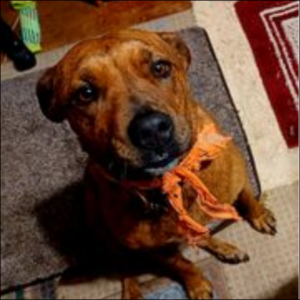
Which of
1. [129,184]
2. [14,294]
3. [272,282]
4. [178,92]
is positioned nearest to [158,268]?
[272,282]

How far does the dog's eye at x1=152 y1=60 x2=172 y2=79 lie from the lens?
127cm

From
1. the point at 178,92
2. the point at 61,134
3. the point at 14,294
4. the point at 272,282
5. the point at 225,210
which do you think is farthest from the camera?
the point at 61,134

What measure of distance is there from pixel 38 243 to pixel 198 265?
1.59 feet

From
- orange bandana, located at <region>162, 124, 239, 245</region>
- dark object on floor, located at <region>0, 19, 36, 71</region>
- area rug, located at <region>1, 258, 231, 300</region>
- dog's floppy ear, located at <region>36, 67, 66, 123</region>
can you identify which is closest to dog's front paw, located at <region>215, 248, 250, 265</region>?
area rug, located at <region>1, 258, 231, 300</region>

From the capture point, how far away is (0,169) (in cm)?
202

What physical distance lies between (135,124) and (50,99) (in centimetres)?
34

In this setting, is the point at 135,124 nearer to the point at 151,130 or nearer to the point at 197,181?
the point at 151,130

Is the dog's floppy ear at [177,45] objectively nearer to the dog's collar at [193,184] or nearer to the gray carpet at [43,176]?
the dog's collar at [193,184]

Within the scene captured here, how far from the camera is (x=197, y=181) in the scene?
1369mm

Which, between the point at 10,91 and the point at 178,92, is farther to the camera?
the point at 10,91

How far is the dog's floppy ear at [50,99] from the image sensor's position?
1.37 m

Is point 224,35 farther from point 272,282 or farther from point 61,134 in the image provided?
point 272,282

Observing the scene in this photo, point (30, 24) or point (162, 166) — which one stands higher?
point (30, 24)

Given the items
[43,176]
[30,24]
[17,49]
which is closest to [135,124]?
[43,176]
